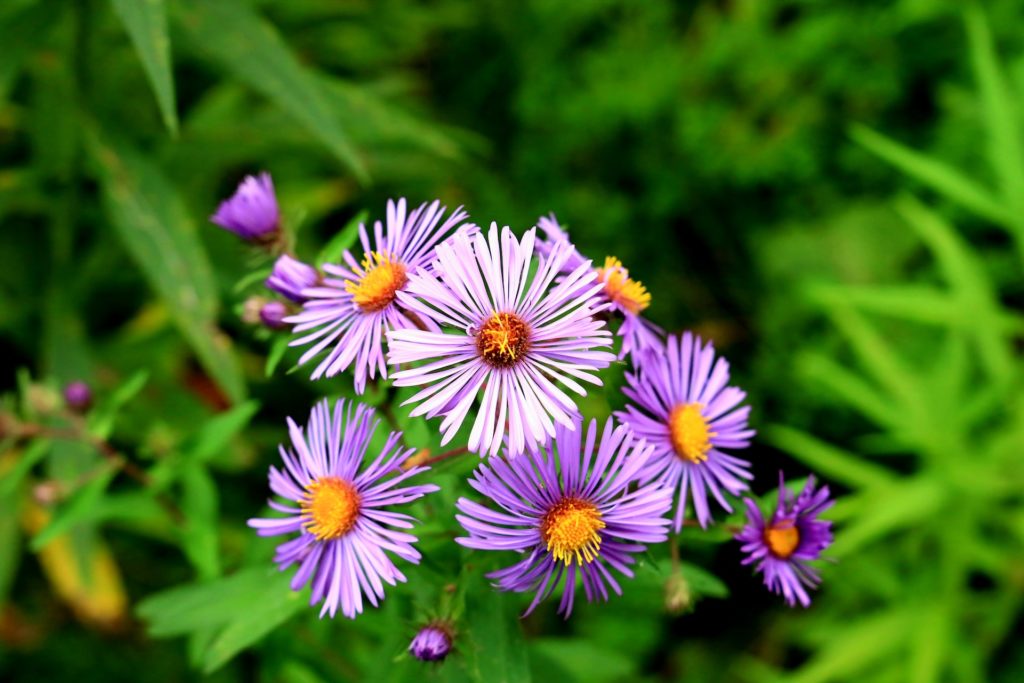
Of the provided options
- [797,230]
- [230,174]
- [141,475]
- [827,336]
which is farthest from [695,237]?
[141,475]

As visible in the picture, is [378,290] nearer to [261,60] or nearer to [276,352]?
[276,352]

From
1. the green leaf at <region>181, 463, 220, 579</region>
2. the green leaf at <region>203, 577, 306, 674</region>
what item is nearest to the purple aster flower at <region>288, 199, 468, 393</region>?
the green leaf at <region>203, 577, 306, 674</region>

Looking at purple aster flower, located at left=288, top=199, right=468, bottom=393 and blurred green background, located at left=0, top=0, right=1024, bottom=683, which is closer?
purple aster flower, located at left=288, top=199, right=468, bottom=393

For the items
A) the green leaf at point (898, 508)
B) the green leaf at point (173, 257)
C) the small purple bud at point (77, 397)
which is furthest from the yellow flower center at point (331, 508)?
the green leaf at point (898, 508)

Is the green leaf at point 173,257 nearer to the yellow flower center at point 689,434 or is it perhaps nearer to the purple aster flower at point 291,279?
the purple aster flower at point 291,279

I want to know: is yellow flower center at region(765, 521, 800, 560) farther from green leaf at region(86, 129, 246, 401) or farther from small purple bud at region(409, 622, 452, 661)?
green leaf at region(86, 129, 246, 401)

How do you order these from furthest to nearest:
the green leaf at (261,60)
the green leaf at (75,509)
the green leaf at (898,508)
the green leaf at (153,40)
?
the green leaf at (898,508) < the green leaf at (261,60) < the green leaf at (153,40) < the green leaf at (75,509)

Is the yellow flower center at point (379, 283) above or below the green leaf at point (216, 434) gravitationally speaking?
below
